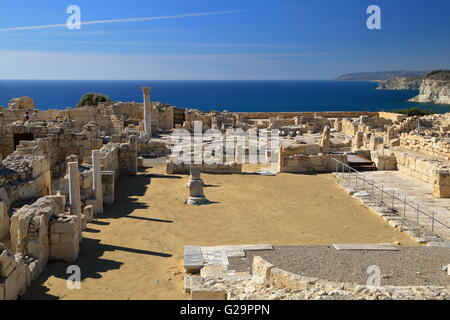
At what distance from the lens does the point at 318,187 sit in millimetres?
17500

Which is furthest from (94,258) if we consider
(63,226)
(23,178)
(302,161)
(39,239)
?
(302,161)

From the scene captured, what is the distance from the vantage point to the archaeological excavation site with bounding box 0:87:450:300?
832 cm

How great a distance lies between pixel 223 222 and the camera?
13055mm

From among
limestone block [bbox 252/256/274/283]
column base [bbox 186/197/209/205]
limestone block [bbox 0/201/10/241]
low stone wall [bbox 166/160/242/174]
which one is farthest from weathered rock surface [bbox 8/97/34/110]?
limestone block [bbox 252/256/274/283]

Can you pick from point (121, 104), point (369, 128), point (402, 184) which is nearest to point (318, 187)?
point (402, 184)

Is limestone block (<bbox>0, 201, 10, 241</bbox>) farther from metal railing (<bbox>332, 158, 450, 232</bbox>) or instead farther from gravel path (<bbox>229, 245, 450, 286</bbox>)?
metal railing (<bbox>332, 158, 450, 232</bbox>)

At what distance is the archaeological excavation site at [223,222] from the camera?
8320 mm

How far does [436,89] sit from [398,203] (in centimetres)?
10711

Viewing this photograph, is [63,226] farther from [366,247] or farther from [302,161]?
[302,161]

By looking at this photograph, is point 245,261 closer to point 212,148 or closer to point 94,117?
point 212,148

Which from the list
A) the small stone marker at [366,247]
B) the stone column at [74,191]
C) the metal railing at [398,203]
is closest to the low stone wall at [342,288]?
the small stone marker at [366,247]

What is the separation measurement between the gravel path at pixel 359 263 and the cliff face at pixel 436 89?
347 ft

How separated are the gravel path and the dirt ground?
1.26 metres
